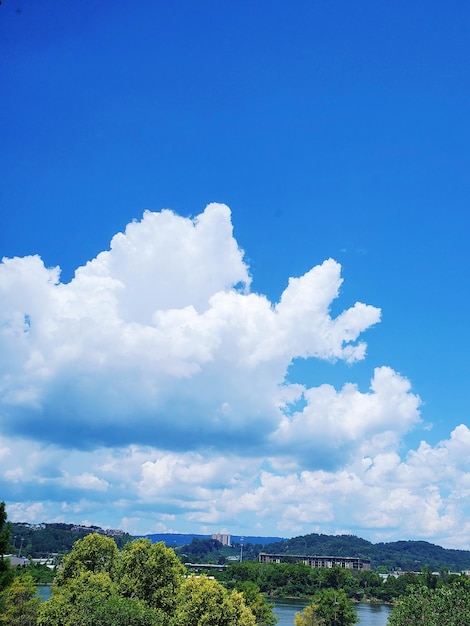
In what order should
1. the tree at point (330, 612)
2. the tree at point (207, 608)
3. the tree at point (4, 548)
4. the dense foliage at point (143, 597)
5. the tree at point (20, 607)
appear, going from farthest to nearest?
the tree at point (330, 612) → the tree at point (20, 607) → the tree at point (207, 608) → the dense foliage at point (143, 597) → the tree at point (4, 548)

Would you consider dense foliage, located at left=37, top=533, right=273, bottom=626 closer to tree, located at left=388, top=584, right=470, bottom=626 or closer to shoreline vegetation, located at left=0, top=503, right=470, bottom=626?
shoreline vegetation, located at left=0, top=503, right=470, bottom=626

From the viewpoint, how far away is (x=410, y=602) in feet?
102

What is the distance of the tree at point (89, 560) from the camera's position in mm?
36250

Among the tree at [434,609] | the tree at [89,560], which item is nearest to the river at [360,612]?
the tree at [434,609]

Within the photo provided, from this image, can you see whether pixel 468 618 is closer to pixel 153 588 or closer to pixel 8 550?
pixel 153 588

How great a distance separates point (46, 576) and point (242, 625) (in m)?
87.1

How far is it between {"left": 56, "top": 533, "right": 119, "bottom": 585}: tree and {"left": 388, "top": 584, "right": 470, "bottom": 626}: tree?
678 inches

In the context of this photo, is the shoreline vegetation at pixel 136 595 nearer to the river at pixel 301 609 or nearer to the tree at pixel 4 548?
the tree at pixel 4 548

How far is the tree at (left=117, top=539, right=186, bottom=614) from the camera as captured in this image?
31812 millimetres

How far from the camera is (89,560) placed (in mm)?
36500

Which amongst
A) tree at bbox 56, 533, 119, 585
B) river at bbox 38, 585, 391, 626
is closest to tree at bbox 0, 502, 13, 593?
tree at bbox 56, 533, 119, 585

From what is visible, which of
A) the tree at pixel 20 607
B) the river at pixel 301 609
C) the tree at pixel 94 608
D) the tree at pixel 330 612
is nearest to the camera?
the tree at pixel 94 608


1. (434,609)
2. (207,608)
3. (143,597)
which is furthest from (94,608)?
(434,609)

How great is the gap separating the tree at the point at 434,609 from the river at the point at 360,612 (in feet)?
131
